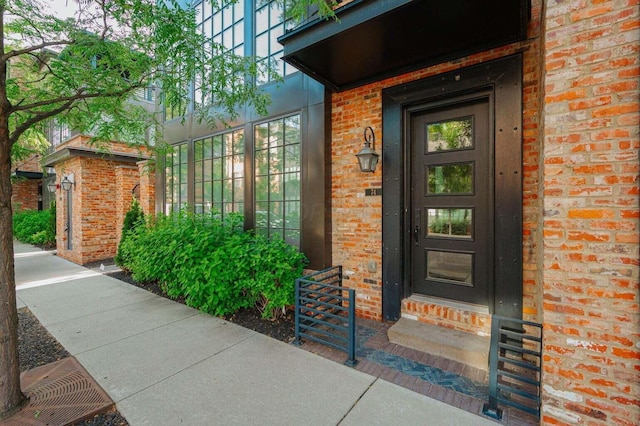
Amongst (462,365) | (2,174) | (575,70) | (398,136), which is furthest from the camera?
(398,136)

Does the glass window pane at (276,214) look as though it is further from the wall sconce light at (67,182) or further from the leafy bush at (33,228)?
the leafy bush at (33,228)

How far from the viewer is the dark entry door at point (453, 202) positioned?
114 inches

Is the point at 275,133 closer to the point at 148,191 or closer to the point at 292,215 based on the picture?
the point at 292,215

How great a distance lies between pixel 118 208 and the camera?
7906 millimetres

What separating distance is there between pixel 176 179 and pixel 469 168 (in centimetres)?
607

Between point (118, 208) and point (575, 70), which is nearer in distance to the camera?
point (575, 70)

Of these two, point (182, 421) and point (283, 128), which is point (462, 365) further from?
point (283, 128)

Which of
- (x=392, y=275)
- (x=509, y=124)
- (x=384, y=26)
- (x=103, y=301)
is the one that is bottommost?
(x=103, y=301)

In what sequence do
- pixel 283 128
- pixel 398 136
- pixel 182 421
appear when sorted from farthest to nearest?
pixel 283 128 → pixel 398 136 → pixel 182 421

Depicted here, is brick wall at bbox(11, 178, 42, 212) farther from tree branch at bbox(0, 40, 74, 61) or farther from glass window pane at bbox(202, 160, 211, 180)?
tree branch at bbox(0, 40, 74, 61)

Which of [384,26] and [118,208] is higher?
[384,26]

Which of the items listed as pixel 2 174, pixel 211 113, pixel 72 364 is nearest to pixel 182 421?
pixel 72 364

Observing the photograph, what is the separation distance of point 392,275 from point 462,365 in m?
1.13

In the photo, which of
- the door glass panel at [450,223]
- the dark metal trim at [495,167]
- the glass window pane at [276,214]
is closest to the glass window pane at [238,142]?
the glass window pane at [276,214]
